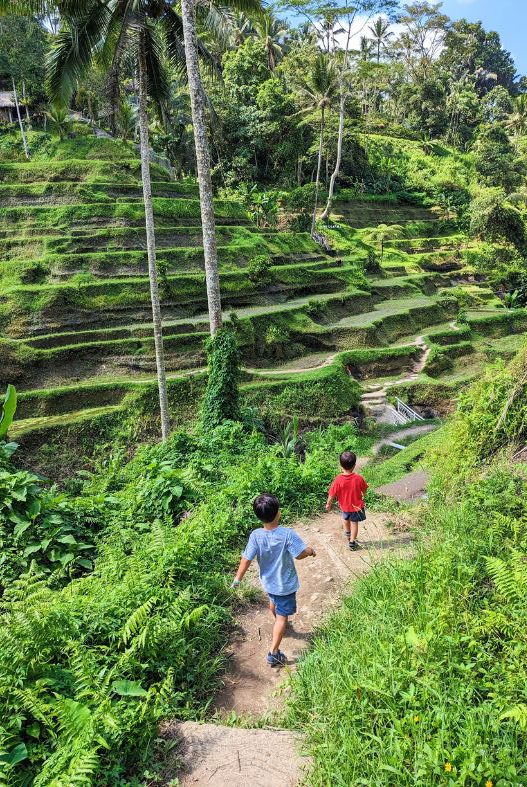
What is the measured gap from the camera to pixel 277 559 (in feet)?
12.3

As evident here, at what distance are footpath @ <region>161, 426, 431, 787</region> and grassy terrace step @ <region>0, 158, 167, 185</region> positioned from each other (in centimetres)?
2310

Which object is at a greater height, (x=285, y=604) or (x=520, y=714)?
(x=520, y=714)

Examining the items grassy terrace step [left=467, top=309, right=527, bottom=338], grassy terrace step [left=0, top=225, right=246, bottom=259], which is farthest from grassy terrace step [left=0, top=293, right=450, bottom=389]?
grassy terrace step [left=0, top=225, right=246, bottom=259]

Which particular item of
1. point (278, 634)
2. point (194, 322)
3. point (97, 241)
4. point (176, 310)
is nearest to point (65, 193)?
point (97, 241)

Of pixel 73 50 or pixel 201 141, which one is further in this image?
pixel 73 50

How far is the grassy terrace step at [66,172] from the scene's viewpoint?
2377 cm

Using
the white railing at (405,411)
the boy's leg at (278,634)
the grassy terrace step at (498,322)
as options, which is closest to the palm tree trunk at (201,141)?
the boy's leg at (278,634)

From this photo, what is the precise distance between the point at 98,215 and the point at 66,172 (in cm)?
470

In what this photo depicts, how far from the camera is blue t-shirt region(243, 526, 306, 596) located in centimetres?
374

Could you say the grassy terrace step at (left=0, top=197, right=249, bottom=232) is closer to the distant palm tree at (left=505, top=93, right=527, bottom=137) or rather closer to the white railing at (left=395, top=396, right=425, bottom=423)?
the white railing at (left=395, top=396, right=425, bottom=423)

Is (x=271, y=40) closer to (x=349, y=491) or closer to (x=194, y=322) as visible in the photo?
(x=194, y=322)

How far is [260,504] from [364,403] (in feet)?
47.9

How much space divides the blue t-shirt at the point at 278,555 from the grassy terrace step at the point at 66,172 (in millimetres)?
23842

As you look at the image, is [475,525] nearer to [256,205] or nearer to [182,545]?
[182,545]
